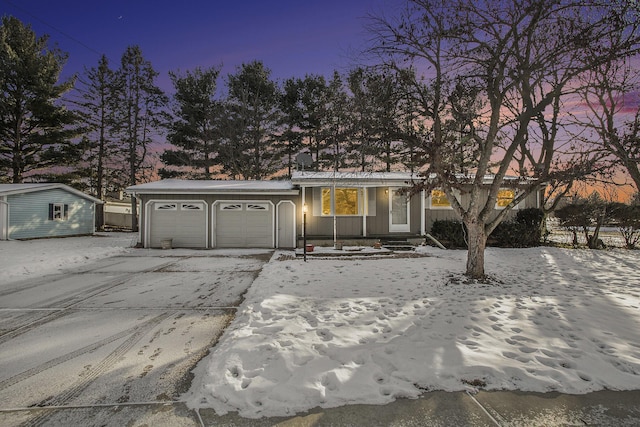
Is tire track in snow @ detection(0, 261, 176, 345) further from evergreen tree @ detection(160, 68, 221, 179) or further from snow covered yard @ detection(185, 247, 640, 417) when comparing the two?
evergreen tree @ detection(160, 68, 221, 179)

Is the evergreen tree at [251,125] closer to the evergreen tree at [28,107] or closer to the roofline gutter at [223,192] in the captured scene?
the roofline gutter at [223,192]

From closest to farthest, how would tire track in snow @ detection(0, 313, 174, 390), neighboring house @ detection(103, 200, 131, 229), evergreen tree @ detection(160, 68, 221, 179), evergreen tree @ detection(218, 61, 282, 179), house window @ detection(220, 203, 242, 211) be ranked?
tire track in snow @ detection(0, 313, 174, 390) → house window @ detection(220, 203, 242, 211) → evergreen tree @ detection(218, 61, 282, 179) → evergreen tree @ detection(160, 68, 221, 179) → neighboring house @ detection(103, 200, 131, 229)

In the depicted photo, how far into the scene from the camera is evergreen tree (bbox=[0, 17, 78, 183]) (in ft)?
62.8

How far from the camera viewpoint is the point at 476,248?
6164 millimetres

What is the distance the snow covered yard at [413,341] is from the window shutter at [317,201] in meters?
6.21

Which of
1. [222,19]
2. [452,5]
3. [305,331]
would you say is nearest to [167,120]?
[222,19]

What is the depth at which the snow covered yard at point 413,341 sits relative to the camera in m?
2.36

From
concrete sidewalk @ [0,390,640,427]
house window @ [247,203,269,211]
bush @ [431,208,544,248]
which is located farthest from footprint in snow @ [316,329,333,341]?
bush @ [431,208,544,248]

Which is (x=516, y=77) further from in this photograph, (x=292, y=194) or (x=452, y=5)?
(x=292, y=194)

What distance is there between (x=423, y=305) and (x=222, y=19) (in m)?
9.90

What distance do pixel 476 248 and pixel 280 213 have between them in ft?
26.2

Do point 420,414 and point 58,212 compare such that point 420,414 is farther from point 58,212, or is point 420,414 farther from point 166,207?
point 58,212

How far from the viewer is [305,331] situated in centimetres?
348

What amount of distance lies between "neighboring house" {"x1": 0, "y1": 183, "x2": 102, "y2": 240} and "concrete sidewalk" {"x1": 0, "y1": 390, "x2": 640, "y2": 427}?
56.3ft
